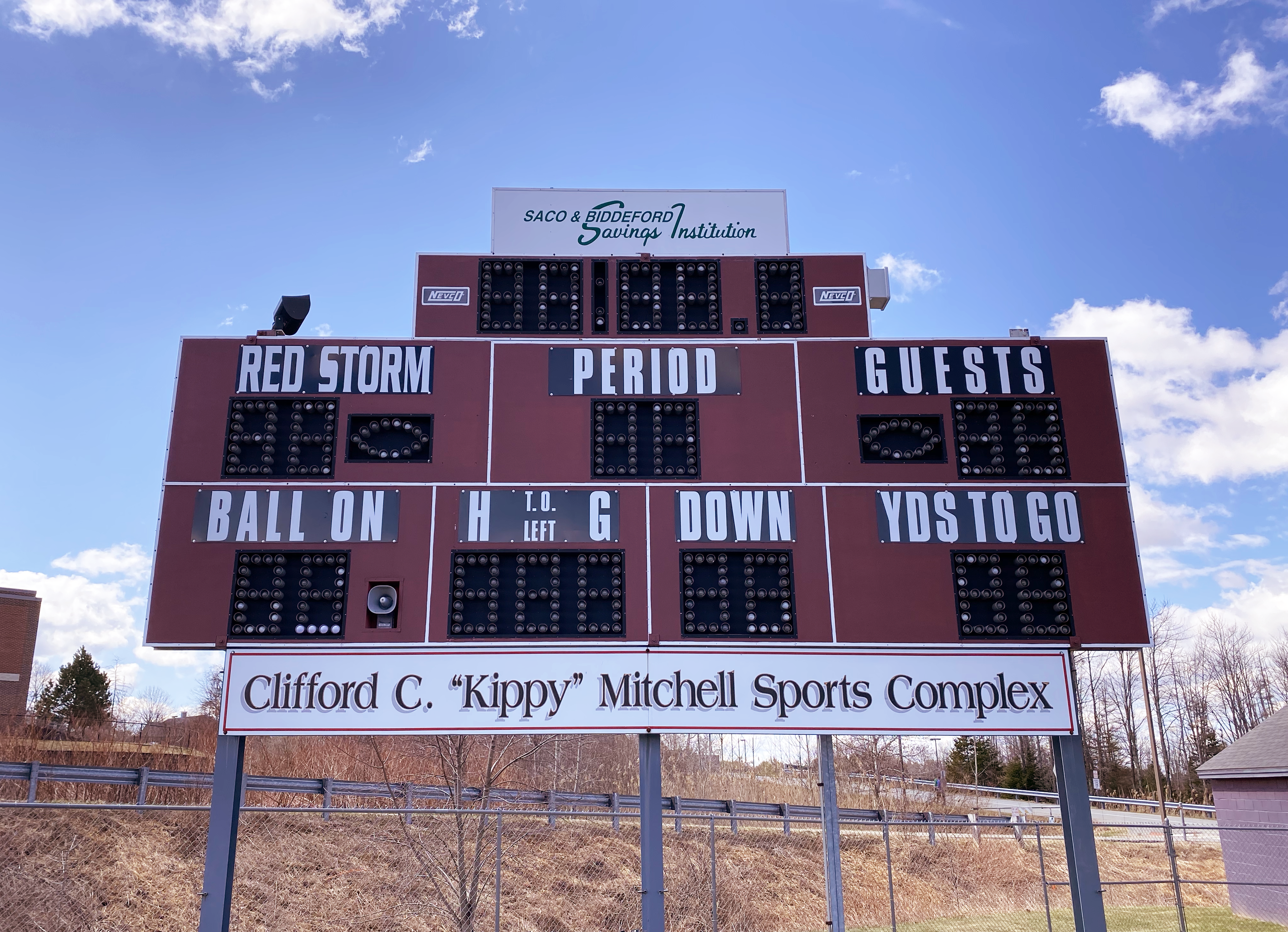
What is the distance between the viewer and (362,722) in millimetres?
9109

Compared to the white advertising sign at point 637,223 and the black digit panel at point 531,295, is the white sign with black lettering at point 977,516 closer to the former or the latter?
the white advertising sign at point 637,223

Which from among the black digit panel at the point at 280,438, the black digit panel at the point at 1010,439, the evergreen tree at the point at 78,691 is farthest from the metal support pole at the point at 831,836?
the evergreen tree at the point at 78,691

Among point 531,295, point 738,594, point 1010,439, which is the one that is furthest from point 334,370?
point 1010,439

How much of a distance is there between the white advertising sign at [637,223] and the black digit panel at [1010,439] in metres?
2.82

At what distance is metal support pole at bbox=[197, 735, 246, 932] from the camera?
8609 mm

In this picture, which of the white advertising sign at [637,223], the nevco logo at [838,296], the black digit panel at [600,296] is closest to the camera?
the black digit panel at [600,296]

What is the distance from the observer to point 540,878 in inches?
709

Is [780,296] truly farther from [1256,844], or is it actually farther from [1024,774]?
[1024,774]

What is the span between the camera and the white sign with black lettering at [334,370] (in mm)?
9930

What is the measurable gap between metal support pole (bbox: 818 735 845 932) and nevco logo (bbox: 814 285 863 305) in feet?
15.5

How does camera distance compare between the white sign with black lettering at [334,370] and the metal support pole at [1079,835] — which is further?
the white sign with black lettering at [334,370]

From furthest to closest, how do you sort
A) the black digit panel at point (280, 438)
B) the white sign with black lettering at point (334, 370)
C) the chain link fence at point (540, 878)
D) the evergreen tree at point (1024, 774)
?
1. the evergreen tree at point (1024, 774)
2. the chain link fence at point (540, 878)
3. the white sign with black lettering at point (334, 370)
4. the black digit panel at point (280, 438)

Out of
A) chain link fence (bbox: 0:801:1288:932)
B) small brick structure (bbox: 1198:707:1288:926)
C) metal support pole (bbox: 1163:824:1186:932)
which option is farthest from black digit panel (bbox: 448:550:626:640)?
small brick structure (bbox: 1198:707:1288:926)

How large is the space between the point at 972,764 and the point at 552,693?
121 ft
